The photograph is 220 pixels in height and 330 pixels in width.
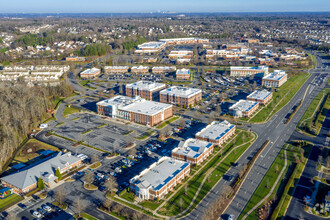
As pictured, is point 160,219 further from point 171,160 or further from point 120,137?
point 120,137

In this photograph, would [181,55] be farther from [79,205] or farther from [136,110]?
[79,205]

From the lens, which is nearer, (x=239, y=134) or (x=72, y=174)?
(x=72, y=174)

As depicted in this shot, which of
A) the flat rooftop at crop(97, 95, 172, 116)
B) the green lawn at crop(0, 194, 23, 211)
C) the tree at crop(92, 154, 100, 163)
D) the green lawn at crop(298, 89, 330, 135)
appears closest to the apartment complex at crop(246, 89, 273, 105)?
the green lawn at crop(298, 89, 330, 135)

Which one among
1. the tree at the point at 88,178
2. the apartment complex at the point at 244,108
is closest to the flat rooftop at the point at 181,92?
the apartment complex at the point at 244,108

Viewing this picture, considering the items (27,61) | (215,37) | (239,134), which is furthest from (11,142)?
(215,37)

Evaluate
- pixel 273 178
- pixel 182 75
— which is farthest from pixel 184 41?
pixel 273 178

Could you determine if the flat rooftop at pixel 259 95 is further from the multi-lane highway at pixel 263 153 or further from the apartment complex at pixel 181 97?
the apartment complex at pixel 181 97
